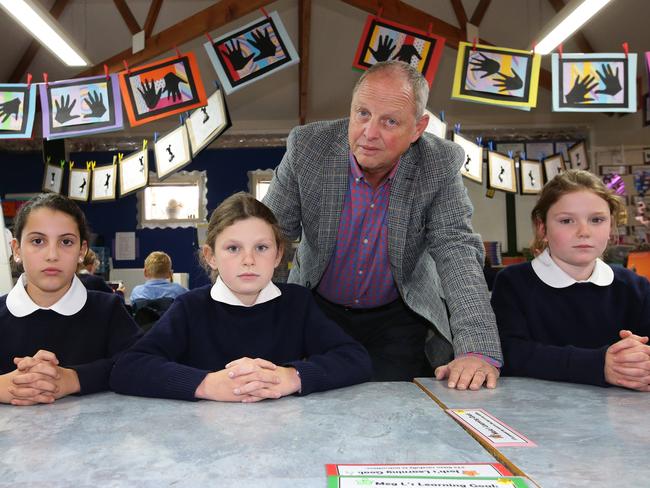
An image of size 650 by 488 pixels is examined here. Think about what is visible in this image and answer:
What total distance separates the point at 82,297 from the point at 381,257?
853 millimetres

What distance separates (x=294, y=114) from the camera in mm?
7781

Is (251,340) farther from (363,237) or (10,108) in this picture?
(10,108)

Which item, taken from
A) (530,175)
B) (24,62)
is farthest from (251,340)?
(24,62)

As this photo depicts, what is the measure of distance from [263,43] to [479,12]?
3.54 m

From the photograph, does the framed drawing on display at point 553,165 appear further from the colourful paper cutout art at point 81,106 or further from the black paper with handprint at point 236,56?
the colourful paper cutout art at point 81,106

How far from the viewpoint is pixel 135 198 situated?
7.74 m

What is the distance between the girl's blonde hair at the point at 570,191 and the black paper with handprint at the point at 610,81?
7.09 feet

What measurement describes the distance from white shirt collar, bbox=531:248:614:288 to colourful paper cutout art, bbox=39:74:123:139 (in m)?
2.78

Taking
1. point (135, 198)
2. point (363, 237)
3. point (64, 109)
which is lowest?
point (363, 237)

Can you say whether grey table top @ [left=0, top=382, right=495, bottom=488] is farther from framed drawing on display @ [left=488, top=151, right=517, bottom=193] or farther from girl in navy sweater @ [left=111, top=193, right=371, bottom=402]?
framed drawing on display @ [left=488, top=151, right=517, bottom=193]

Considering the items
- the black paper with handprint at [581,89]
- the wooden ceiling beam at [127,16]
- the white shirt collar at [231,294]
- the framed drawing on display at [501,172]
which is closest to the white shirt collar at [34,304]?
the white shirt collar at [231,294]

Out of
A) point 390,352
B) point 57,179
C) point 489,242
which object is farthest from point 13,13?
point 489,242

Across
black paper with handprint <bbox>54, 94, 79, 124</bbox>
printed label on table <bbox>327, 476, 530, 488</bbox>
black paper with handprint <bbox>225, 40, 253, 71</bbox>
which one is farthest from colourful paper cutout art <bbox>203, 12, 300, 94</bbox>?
printed label on table <bbox>327, 476, 530, 488</bbox>

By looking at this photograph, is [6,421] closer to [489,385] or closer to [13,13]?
[489,385]
